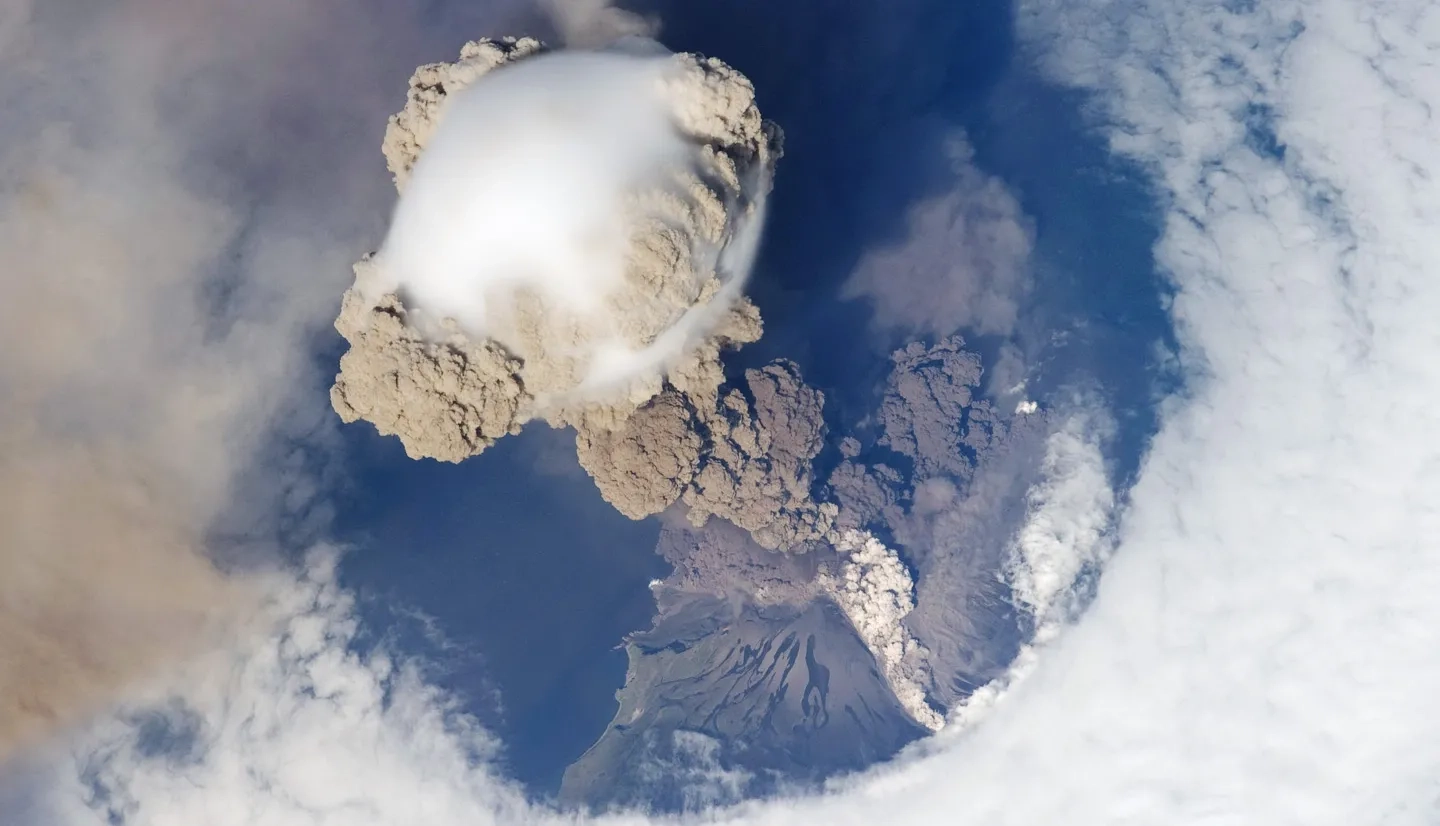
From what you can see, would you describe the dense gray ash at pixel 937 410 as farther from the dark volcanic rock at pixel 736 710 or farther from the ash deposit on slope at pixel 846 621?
the dark volcanic rock at pixel 736 710

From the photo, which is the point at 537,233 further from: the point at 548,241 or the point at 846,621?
the point at 846,621

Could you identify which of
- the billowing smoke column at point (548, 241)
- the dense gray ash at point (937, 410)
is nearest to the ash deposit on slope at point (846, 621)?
the dense gray ash at point (937, 410)

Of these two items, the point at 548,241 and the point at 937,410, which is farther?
the point at 937,410

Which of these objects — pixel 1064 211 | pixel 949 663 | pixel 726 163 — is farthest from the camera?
pixel 949 663

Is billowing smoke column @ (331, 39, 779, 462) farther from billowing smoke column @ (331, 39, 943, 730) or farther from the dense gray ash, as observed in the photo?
the dense gray ash

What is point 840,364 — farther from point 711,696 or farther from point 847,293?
point 711,696

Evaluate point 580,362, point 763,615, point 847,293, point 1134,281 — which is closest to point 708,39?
point 847,293

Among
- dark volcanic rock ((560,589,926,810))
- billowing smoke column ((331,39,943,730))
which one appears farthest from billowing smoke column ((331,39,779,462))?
dark volcanic rock ((560,589,926,810))

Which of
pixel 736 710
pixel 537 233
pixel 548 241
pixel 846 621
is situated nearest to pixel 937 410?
pixel 846 621
